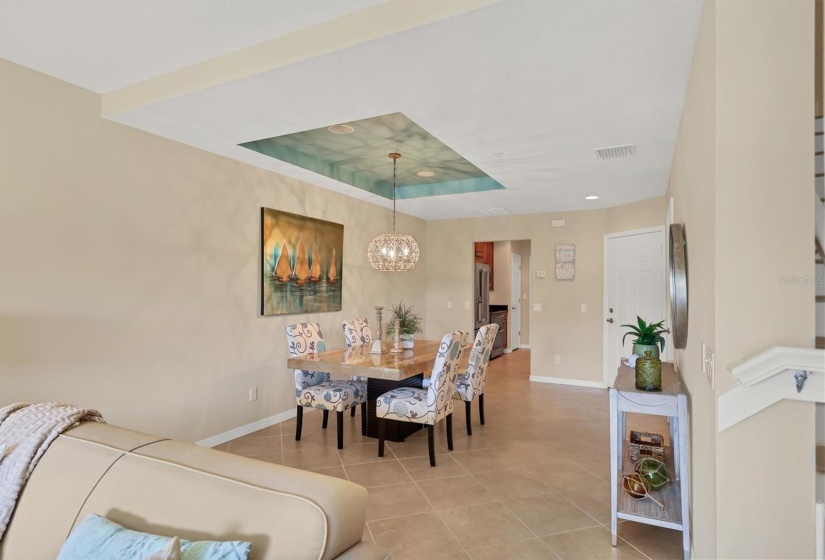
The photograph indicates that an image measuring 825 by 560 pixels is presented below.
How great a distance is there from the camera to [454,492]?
2.89 m

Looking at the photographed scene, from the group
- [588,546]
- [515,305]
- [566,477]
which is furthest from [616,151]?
[515,305]

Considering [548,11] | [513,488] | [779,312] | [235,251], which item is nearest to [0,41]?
[235,251]

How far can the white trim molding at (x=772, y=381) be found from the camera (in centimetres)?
124

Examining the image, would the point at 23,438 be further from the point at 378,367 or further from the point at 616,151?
the point at 616,151

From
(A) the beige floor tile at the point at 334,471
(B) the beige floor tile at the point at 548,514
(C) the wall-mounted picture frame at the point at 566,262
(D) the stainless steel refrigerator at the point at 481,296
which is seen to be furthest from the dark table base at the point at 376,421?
(D) the stainless steel refrigerator at the point at 481,296

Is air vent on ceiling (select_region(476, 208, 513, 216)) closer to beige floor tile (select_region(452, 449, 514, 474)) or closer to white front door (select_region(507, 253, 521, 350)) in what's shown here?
white front door (select_region(507, 253, 521, 350))

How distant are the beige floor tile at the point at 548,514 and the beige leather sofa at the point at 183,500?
180 centimetres

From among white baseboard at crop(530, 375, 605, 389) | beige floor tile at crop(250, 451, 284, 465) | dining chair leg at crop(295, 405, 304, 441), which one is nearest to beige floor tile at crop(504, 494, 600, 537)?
beige floor tile at crop(250, 451, 284, 465)

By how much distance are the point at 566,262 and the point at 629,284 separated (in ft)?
2.87

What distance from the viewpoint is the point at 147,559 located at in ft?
2.86

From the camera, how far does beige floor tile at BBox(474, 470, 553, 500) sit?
2877 mm

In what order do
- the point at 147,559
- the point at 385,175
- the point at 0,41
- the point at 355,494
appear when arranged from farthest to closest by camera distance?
the point at 385,175
the point at 0,41
the point at 355,494
the point at 147,559

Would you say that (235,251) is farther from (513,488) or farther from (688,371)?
(688,371)

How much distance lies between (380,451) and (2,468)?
251 cm
